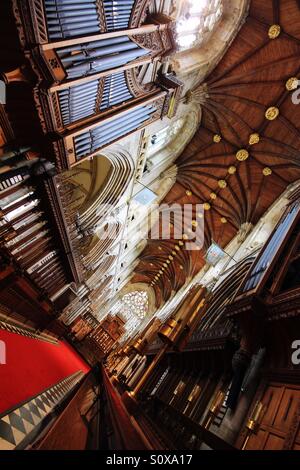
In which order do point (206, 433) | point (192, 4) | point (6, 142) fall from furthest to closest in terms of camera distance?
point (192, 4) < point (6, 142) < point (206, 433)

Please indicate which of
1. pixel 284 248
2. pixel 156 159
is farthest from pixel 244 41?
pixel 284 248

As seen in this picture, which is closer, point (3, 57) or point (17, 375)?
point (17, 375)

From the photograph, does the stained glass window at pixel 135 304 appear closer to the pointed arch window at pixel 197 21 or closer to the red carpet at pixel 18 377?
the red carpet at pixel 18 377

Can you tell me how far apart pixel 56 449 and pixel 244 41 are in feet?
52.4

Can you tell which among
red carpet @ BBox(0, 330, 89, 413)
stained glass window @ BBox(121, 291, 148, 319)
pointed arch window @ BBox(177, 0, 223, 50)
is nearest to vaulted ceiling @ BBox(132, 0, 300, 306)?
pointed arch window @ BBox(177, 0, 223, 50)

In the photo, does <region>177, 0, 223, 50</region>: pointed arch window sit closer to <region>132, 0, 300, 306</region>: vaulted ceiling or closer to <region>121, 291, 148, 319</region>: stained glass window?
<region>132, 0, 300, 306</region>: vaulted ceiling

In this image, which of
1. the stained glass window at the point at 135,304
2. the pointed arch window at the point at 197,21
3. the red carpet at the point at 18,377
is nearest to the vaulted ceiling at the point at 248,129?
the pointed arch window at the point at 197,21

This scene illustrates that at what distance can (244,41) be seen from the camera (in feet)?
41.1

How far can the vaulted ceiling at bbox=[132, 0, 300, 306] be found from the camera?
12023mm

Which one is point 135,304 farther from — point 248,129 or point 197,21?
point 197,21

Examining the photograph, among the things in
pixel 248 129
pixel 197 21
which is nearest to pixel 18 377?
pixel 197 21

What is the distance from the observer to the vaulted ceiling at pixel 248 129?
12.0 m
